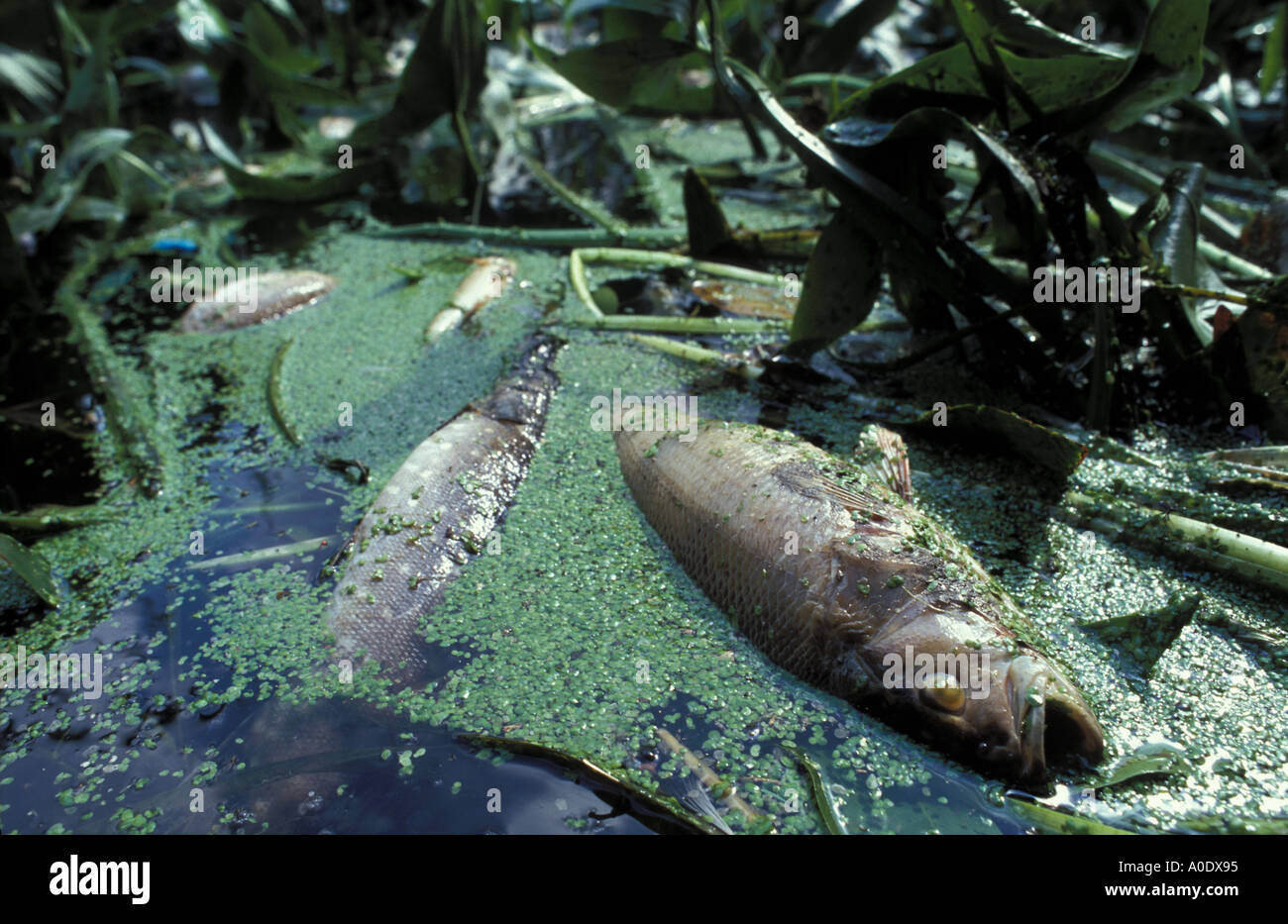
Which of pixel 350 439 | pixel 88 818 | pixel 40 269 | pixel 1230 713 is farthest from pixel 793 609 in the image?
pixel 40 269

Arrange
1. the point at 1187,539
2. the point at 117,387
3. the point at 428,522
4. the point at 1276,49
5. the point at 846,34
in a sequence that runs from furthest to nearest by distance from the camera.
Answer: the point at 846,34, the point at 1276,49, the point at 117,387, the point at 428,522, the point at 1187,539

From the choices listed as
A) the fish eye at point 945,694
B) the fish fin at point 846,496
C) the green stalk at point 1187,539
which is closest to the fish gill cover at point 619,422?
the green stalk at point 1187,539

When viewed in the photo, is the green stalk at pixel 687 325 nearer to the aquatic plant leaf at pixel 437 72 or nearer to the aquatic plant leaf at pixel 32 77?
the aquatic plant leaf at pixel 437 72

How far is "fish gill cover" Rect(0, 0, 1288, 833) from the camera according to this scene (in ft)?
4.25

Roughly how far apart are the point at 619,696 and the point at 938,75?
5.23 feet

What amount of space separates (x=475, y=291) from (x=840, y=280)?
1.23 meters

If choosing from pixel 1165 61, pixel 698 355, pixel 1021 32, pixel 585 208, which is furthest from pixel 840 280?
pixel 585 208

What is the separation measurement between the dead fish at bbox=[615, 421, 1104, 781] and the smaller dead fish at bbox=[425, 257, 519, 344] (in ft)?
3.64

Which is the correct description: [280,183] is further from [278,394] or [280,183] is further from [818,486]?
[818,486]

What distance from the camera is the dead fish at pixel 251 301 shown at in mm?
2793

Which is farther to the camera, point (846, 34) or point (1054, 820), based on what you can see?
point (846, 34)

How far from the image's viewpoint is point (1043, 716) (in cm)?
119

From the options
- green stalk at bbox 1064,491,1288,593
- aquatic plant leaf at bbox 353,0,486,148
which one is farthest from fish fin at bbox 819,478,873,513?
aquatic plant leaf at bbox 353,0,486,148
